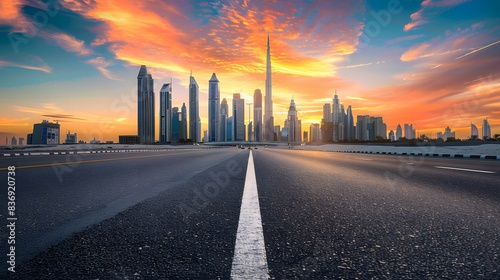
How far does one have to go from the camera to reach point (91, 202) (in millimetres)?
4207

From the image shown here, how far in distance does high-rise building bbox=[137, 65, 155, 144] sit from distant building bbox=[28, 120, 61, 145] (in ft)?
147

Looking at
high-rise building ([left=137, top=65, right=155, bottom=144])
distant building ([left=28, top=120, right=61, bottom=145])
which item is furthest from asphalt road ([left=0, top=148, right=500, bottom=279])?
high-rise building ([left=137, top=65, right=155, bottom=144])

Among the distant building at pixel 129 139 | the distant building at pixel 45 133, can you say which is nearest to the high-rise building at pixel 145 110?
the distant building at pixel 129 139

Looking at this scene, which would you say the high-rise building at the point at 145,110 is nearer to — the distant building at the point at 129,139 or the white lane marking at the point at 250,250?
the distant building at the point at 129,139

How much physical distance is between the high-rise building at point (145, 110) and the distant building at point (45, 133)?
1764 inches

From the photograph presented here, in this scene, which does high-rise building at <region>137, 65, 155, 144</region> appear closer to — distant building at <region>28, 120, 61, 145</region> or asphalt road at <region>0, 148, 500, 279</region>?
distant building at <region>28, 120, 61, 145</region>

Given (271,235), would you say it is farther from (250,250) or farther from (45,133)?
(45,133)

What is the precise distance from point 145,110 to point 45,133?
204 feet

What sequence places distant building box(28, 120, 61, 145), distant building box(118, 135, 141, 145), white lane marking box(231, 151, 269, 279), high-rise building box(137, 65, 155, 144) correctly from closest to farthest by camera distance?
white lane marking box(231, 151, 269, 279)
distant building box(28, 120, 61, 145)
high-rise building box(137, 65, 155, 144)
distant building box(118, 135, 141, 145)

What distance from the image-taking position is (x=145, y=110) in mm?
173250

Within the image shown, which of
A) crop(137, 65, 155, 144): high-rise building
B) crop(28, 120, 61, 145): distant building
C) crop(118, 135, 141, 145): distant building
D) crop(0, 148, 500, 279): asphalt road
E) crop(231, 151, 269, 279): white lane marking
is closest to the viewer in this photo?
crop(231, 151, 269, 279): white lane marking

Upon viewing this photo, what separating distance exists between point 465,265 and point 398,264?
1.35ft

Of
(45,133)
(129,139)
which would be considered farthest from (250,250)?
(129,139)

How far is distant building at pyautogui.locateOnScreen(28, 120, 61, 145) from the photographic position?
112 m
